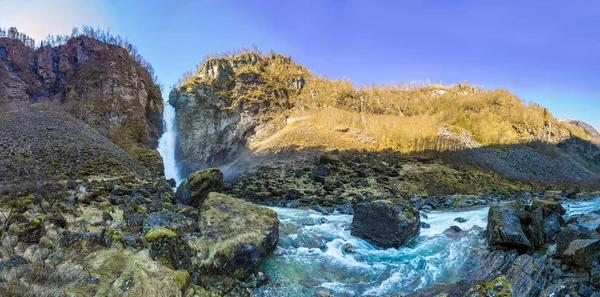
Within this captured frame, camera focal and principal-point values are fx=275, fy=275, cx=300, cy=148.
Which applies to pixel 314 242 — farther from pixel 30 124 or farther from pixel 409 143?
pixel 409 143

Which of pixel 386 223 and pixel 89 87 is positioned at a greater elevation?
pixel 89 87

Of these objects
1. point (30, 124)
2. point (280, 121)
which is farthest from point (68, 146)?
point (280, 121)

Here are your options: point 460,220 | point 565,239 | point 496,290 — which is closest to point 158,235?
point 496,290

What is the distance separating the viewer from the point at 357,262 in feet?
33.2

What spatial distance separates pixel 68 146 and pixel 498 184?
Answer: 4086 centimetres

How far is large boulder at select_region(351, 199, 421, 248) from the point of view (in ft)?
37.9

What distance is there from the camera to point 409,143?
42.2 meters

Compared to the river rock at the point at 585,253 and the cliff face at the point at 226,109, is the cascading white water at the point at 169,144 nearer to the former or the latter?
the cliff face at the point at 226,109

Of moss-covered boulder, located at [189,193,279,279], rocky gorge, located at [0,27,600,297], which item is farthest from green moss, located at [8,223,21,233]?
moss-covered boulder, located at [189,193,279,279]

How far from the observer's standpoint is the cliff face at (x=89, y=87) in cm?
3619

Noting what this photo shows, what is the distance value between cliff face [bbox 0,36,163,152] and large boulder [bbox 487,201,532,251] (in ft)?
113

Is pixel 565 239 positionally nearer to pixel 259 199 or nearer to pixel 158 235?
pixel 158 235

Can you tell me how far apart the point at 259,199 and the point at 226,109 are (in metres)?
31.7

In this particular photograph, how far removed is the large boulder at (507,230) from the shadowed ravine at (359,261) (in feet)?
2.53
